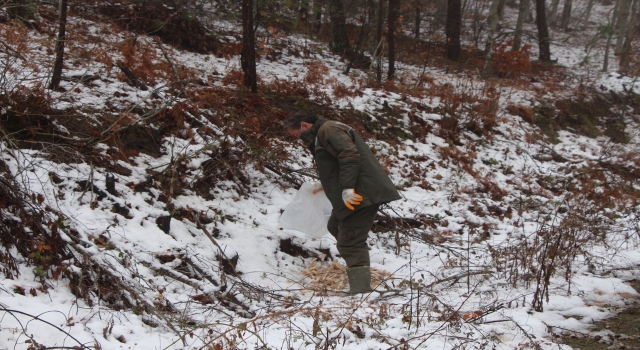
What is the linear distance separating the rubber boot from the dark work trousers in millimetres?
55

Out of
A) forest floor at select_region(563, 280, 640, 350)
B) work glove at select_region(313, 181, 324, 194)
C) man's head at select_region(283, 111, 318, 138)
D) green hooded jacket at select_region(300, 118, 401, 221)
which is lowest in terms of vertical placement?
forest floor at select_region(563, 280, 640, 350)

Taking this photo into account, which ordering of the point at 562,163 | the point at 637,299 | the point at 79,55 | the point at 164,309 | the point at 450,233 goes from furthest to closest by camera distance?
the point at 562,163 < the point at 79,55 < the point at 450,233 < the point at 637,299 < the point at 164,309

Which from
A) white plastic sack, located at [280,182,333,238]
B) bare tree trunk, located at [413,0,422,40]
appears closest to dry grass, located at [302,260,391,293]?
white plastic sack, located at [280,182,333,238]

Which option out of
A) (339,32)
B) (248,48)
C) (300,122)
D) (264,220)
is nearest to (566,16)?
(339,32)

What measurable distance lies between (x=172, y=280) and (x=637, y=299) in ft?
13.1

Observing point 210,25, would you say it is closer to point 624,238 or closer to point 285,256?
point 285,256

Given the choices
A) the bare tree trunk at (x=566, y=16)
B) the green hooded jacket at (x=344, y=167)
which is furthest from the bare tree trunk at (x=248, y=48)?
the bare tree trunk at (x=566, y=16)

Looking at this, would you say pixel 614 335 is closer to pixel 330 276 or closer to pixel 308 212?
pixel 330 276

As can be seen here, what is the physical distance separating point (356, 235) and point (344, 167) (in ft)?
2.45

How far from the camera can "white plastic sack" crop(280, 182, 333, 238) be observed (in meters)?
4.82

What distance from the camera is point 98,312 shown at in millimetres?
2979

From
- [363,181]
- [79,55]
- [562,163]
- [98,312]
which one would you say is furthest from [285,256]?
[562,163]

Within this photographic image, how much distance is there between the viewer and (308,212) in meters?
4.83

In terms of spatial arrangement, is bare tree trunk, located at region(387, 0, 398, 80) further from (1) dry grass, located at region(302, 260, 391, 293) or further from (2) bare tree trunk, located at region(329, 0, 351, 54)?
(1) dry grass, located at region(302, 260, 391, 293)
